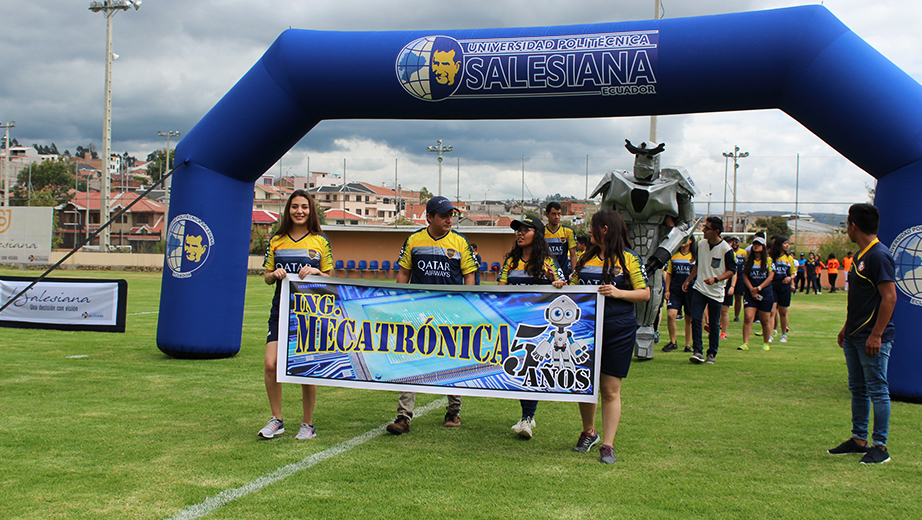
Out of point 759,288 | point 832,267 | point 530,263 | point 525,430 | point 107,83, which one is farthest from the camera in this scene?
point 107,83

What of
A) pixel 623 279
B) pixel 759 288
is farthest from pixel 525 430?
pixel 759 288

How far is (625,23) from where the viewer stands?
21.5 feet

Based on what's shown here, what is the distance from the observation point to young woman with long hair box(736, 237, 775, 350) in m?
9.95

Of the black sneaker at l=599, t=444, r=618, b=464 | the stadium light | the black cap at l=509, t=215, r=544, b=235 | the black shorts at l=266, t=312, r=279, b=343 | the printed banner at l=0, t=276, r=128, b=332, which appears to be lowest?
the black sneaker at l=599, t=444, r=618, b=464

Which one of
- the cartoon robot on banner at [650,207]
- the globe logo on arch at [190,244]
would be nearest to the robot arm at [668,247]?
the cartoon robot on banner at [650,207]

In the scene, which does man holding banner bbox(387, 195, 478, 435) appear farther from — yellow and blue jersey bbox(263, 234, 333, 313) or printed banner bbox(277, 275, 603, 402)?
yellow and blue jersey bbox(263, 234, 333, 313)

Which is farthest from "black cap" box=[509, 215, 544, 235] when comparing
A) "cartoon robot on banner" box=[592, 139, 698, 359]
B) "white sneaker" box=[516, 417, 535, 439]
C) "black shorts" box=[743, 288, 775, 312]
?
"black shorts" box=[743, 288, 775, 312]

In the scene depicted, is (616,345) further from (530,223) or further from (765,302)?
(765,302)

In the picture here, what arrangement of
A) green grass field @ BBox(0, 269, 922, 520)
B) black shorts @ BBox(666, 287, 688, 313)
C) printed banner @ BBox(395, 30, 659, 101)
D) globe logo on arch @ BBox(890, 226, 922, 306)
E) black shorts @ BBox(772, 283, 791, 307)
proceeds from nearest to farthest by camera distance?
green grass field @ BBox(0, 269, 922, 520) < globe logo on arch @ BBox(890, 226, 922, 306) < printed banner @ BBox(395, 30, 659, 101) < black shorts @ BBox(666, 287, 688, 313) < black shorts @ BBox(772, 283, 791, 307)

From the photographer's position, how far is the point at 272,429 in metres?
4.67

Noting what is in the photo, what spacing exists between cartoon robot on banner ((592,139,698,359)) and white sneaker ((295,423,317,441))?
517 cm

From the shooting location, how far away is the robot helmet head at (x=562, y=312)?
14.4 ft

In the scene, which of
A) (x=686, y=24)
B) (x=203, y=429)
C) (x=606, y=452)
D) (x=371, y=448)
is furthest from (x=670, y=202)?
(x=203, y=429)

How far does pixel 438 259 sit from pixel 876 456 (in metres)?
3.28
